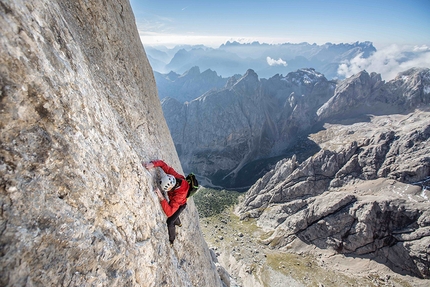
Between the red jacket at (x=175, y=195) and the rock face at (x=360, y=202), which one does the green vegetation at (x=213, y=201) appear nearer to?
the rock face at (x=360, y=202)

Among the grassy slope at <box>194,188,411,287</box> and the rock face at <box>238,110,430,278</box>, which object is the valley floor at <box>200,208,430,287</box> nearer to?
the grassy slope at <box>194,188,411,287</box>

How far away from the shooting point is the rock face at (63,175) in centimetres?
429

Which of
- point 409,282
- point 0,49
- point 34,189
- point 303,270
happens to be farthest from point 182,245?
point 409,282

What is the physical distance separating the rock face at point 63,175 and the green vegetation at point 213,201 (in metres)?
110

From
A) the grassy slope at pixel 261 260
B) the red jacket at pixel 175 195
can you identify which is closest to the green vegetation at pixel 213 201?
the grassy slope at pixel 261 260

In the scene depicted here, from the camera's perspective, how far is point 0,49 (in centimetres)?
410

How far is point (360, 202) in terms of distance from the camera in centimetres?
7925

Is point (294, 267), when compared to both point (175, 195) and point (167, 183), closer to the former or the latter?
point (175, 195)

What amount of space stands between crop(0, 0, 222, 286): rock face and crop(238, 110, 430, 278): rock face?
8900cm

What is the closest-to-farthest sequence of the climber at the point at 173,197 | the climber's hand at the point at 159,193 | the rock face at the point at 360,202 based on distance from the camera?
1. the climber's hand at the point at 159,193
2. the climber at the point at 173,197
3. the rock face at the point at 360,202

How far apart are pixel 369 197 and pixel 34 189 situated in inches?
4084

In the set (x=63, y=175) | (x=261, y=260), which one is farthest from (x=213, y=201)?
(x=63, y=175)

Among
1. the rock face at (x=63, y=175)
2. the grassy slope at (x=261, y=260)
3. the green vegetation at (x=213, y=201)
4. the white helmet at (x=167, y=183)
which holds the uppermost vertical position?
the rock face at (x=63, y=175)

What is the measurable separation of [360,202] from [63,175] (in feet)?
320
